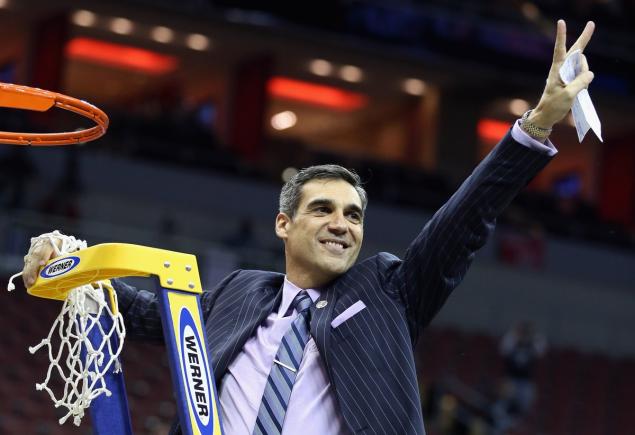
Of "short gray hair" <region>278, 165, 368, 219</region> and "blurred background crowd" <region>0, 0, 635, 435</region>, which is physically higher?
"short gray hair" <region>278, 165, 368, 219</region>

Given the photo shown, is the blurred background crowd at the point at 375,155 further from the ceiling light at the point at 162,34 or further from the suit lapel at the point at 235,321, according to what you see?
the suit lapel at the point at 235,321

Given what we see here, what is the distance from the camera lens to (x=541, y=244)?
20.8m

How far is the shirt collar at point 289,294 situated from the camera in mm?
3482

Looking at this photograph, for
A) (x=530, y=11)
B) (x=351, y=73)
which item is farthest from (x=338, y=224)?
(x=351, y=73)

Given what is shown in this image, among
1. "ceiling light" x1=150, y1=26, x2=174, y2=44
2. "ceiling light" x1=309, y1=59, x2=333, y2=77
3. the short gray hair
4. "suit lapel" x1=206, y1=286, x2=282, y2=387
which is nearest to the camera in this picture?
"suit lapel" x1=206, y1=286, x2=282, y2=387

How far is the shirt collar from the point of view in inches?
137

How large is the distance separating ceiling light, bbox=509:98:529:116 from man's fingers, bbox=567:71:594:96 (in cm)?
2073

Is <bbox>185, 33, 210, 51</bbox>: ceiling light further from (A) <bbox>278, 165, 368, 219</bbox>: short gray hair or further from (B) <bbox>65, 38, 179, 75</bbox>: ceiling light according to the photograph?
(A) <bbox>278, 165, 368, 219</bbox>: short gray hair

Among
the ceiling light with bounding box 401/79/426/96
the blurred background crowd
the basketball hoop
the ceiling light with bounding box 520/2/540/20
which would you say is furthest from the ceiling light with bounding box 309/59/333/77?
the basketball hoop

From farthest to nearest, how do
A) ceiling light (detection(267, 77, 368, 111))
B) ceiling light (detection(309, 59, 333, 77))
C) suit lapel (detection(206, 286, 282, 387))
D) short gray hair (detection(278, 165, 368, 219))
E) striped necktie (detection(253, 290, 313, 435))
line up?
ceiling light (detection(267, 77, 368, 111)), ceiling light (detection(309, 59, 333, 77)), short gray hair (detection(278, 165, 368, 219)), suit lapel (detection(206, 286, 282, 387)), striped necktie (detection(253, 290, 313, 435))

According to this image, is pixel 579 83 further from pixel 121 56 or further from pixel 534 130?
pixel 121 56

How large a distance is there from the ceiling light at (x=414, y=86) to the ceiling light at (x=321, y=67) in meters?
1.57

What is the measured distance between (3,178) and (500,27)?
9.36 meters

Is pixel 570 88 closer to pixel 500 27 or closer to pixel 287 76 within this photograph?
pixel 500 27
